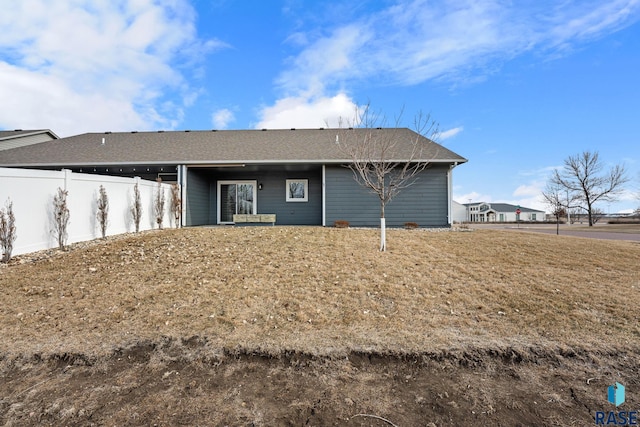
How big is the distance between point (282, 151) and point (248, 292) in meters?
9.54

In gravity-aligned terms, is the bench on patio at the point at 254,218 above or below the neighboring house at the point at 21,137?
below

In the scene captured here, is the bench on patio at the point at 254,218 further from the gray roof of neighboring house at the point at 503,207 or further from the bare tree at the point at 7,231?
the gray roof of neighboring house at the point at 503,207

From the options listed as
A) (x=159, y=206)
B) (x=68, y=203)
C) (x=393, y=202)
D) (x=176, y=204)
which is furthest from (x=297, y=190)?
(x=68, y=203)

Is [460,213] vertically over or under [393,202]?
under

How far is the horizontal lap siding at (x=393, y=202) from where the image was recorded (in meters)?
12.7

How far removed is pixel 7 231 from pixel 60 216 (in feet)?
3.91

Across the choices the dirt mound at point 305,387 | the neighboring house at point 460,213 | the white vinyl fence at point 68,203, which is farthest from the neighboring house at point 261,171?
the neighboring house at point 460,213

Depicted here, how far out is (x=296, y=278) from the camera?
18.1 feet

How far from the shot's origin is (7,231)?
21.1ft

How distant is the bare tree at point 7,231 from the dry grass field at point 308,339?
0.37 m

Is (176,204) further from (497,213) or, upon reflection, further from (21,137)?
(497,213)

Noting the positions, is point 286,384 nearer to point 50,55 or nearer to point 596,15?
point 596,15

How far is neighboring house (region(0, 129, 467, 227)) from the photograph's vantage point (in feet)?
41.4

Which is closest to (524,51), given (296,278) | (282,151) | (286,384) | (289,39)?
(289,39)
